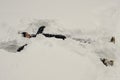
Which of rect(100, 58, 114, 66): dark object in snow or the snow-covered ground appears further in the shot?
rect(100, 58, 114, 66): dark object in snow

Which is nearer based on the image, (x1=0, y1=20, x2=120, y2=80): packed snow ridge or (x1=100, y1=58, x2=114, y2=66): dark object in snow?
(x1=0, y1=20, x2=120, y2=80): packed snow ridge

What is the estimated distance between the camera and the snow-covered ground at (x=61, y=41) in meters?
1.66

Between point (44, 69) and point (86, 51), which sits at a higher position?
point (86, 51)

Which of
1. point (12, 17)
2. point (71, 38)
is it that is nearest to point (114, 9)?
point (71, 38)

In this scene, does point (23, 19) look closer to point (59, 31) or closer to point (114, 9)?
point (59, 31)

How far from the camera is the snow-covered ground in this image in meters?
1.66

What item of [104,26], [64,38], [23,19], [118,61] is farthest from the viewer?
[23,19]

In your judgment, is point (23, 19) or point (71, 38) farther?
point (23, 19)

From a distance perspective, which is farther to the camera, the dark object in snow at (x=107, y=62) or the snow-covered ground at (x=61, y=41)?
the dark object in snow at (x=107, y=62)

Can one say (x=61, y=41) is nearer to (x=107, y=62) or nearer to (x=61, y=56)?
(x=61, y=56)

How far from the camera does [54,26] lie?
2289mm

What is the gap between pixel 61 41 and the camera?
6.51 ft

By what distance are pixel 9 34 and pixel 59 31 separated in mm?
586

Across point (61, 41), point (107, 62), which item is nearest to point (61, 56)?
point (61, 41)
